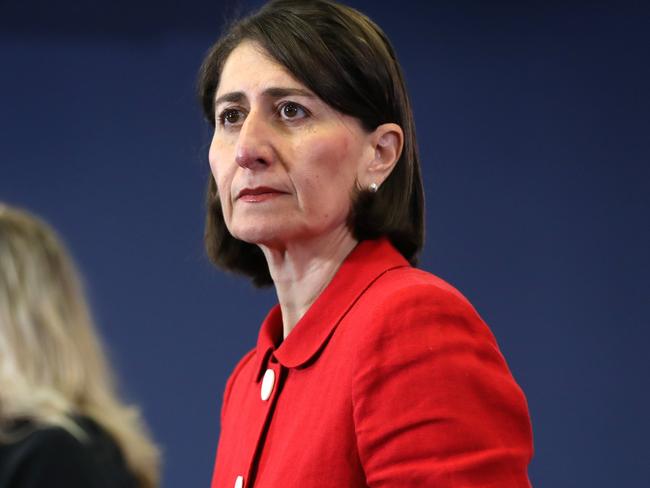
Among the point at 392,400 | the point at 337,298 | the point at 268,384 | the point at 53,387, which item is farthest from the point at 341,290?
the point at 53,387

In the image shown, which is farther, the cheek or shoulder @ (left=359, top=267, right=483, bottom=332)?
the cheek

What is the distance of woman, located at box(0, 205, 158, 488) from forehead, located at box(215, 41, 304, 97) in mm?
426

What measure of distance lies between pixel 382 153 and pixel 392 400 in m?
0.47

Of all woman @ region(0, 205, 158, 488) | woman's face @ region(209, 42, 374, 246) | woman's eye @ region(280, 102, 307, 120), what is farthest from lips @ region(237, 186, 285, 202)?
woman @ region(0, 205, 158, 488)

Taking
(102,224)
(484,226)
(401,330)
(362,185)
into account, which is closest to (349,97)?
(362,185)

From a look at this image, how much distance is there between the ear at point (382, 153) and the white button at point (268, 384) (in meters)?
0.30

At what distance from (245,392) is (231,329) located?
5.59 ft

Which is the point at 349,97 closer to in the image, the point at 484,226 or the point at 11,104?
the point at 484,226

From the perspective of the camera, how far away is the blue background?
130 inches

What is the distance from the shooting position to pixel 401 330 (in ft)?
4.65

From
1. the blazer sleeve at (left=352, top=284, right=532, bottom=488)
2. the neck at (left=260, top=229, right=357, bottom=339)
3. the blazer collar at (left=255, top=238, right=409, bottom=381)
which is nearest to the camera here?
the blazer sleeve at (left=352, top=284, right=532, bottom=488)

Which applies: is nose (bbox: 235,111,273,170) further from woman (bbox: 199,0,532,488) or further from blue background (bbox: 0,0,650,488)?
blue background (bbox: 0,0,650,488)

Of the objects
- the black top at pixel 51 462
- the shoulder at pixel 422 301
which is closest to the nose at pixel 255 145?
the shoulder at pixel 422 301

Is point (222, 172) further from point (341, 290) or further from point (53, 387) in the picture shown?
point (53, 387)
